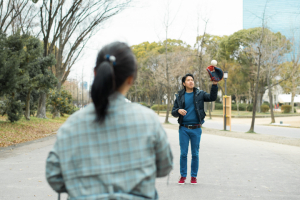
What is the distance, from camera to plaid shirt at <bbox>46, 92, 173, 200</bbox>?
145cm

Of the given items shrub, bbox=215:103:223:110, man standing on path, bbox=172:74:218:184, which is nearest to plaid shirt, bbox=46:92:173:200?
man standing on path, bbox=172:74:218:184

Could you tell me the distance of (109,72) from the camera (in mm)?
1440

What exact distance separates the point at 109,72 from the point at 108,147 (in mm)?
364

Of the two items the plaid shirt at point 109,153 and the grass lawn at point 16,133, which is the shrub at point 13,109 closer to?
the grass lawn at point 16,133

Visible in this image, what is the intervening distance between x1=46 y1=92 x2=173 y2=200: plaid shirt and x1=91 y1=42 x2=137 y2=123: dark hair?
0.15 ft

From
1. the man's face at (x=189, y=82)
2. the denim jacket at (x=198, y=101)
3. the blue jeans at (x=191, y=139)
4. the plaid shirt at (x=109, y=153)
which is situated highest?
the man's face at (x=189, y=82)

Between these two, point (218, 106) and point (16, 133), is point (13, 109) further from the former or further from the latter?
point (218, 106)

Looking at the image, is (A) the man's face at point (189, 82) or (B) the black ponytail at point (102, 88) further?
(A) the man's face at point (189, 82)

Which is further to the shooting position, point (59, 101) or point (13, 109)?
point (59, 101)

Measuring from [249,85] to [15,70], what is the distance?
1620 inches

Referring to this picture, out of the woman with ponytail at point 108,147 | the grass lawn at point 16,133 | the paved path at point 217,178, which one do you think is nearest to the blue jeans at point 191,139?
the paved path at point 217,178

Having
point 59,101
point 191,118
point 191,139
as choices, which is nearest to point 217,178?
point 191,139

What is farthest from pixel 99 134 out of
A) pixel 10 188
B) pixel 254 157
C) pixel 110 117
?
pixel 254 157

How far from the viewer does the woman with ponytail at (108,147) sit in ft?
4.73
